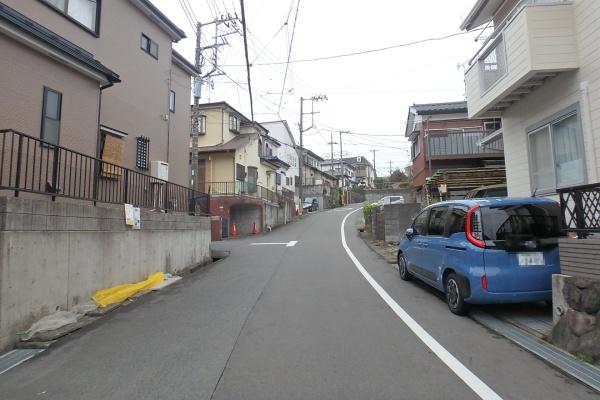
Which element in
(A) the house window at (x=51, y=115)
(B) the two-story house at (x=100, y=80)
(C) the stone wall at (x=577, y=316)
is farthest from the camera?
(A) the house window at (x=51, y=115)

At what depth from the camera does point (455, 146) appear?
22578 millimetres

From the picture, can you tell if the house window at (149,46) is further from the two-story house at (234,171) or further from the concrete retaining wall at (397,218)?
the concrete retaining wall at (397,218)

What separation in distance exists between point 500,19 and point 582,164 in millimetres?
5416

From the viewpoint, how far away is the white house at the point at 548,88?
7.81 m

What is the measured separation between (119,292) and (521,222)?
7269 millimetres

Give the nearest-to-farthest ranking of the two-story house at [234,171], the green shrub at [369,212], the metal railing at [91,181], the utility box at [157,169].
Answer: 1. the metal railing at [91,181]
2. the utility box at [157,169]
3. the green shrub at [369,212]
4. the two-story house at [234,171]

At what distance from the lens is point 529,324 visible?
229 inches

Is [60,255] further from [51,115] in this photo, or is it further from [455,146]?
[455,146]

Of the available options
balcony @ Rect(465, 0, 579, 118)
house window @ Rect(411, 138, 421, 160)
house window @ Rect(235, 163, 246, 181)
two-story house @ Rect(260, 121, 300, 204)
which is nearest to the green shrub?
house window @ Rect(411, 138, 421, 160)

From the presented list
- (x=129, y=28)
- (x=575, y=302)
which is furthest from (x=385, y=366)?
(x=129, y=28)

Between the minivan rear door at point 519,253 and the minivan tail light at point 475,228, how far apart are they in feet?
0.23

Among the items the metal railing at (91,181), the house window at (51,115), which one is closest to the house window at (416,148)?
the metal railing at (91,181)

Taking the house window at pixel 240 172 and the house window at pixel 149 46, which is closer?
the house window at pixel 149 46

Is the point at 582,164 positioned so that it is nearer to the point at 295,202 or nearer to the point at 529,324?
the point at 529,324
